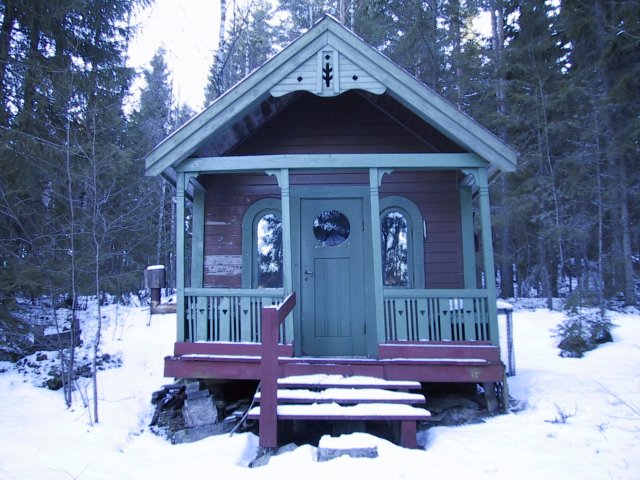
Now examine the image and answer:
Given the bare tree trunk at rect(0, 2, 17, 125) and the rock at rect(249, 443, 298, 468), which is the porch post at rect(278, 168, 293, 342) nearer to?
the rock at rect(249, 443, 298, 468)

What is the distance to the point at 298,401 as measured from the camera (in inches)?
176

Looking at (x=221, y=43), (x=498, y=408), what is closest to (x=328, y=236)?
(x=498, y=408)

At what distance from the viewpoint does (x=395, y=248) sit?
6570 millimetres

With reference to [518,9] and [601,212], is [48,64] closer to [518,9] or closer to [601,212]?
[601,212]

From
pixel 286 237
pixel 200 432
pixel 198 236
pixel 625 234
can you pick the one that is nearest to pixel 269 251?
pixel 198 236

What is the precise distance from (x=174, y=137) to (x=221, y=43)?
7.39 m

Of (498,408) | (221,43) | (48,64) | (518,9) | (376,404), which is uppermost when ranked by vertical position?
(518,9)

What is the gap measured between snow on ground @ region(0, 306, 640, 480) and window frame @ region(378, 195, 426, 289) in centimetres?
199

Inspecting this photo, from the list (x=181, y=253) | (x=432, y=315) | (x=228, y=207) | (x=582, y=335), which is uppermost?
(x=228, y=207)

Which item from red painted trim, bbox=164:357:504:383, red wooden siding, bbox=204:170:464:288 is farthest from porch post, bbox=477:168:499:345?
red wooden siding, bbox=204:170:464:288

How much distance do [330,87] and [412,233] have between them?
2419 mm

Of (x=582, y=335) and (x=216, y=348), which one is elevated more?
(x=216, y=348)

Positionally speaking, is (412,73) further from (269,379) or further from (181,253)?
(269,379)

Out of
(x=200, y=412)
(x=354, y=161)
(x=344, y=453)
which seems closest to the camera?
(x=344, y=453)
